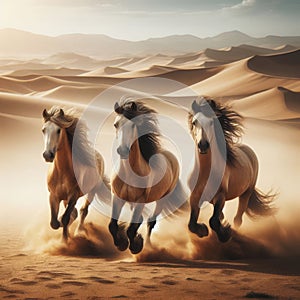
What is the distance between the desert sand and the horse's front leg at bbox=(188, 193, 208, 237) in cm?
30

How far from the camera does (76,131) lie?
504 cm

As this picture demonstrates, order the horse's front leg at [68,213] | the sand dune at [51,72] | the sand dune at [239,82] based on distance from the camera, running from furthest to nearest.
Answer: the sand dune at [51,72] < the sand dune at [239,82] < the horse's front leg at [68,213]

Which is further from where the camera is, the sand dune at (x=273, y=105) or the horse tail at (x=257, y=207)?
the sand dune at (x=273, y=105)

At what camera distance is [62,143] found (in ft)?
16.3

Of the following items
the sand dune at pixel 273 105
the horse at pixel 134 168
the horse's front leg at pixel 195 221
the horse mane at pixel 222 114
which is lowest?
the horse's front leg at pixel 195 221

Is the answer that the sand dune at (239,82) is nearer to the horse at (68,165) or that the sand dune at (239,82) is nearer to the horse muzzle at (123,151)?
the horse at (68,165)

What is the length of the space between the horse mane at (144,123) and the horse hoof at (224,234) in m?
0.81

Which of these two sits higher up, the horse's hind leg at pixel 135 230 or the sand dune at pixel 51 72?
the sand dune at pixel 51 72

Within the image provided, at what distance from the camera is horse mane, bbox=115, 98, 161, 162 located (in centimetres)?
459

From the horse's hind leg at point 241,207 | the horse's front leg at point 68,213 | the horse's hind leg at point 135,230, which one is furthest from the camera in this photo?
the horse's hind leg at point 241,207

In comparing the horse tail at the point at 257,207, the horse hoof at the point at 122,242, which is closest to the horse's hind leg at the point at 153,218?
the horse hoof at the point at 122,242

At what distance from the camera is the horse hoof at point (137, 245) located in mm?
4727

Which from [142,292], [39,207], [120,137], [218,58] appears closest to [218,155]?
[120,137]

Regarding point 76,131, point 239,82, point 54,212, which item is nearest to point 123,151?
point 76,131
